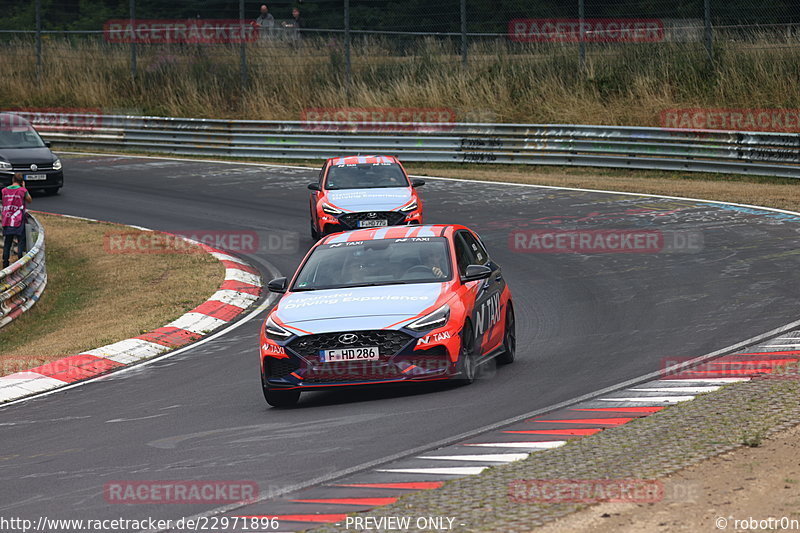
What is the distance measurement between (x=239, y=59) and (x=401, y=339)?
2918cm

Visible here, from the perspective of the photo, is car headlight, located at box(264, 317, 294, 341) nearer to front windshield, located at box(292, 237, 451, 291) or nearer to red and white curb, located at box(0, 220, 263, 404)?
front windshield, located at box(292, 237, 451, 291)

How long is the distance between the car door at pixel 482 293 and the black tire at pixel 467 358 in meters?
0.19

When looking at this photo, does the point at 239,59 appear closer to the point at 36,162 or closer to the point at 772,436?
the point at 36,162

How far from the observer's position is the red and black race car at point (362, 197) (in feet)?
61.6

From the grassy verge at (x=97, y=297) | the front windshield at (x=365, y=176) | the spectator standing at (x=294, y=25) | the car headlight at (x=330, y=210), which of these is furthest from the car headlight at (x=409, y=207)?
the spectator standing at (x=294, y=25)

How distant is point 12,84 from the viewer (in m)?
41.6

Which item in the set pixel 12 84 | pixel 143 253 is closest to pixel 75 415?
pixel 143 253

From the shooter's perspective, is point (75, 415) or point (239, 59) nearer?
point (75, 415)

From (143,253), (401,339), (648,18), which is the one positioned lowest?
(143,253)

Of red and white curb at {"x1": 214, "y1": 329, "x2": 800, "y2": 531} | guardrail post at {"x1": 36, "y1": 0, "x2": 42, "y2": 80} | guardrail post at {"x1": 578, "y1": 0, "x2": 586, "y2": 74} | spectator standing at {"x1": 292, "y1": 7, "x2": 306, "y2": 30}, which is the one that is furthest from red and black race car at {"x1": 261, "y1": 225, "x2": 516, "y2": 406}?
guardrail post at {"x1": 36, "y1": 0, "x2": 42, "y2": 80}

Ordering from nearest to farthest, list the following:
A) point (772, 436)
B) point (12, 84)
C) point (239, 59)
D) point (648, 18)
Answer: point (772, 436), point (648, 18), point (239, 59), point (12, 84)

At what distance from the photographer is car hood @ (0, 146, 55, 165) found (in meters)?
28.0

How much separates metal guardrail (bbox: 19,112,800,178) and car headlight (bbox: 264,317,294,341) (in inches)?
695

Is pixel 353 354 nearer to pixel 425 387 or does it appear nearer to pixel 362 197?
pixel 425 387
